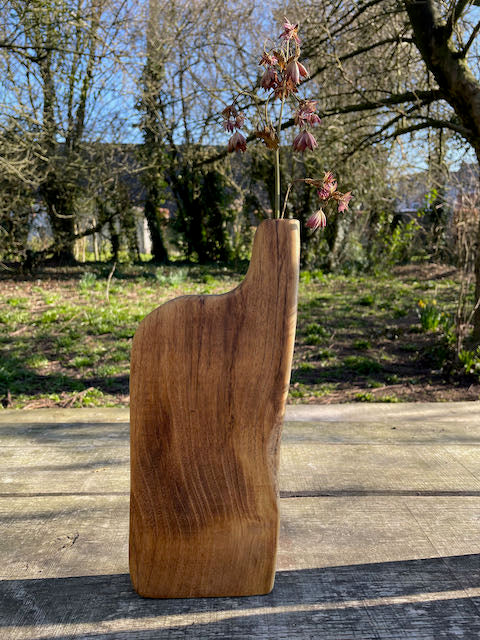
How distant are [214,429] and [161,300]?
639 centimetres

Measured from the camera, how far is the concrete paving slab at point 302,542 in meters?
1.34

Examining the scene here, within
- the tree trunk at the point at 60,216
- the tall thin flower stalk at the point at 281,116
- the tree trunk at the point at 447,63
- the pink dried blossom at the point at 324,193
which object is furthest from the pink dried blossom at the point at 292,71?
the tree trunk at the point at 60,216

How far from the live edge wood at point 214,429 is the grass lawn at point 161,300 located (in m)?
2.81

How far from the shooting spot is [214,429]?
1.49 metres

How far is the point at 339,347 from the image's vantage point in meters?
5.71

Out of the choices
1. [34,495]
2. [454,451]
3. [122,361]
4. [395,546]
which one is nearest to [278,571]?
[395,546]

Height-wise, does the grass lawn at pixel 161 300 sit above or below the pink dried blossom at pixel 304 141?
below

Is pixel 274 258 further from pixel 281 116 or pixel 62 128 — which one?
pixel 62 128

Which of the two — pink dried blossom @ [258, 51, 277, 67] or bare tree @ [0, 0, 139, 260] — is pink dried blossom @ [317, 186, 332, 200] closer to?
pink dried blossom @ [258, 51, 277, 67]

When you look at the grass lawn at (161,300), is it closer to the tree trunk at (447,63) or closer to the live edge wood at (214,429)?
the tree trunk at (447,63)

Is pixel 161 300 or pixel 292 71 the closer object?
pixel 292 71

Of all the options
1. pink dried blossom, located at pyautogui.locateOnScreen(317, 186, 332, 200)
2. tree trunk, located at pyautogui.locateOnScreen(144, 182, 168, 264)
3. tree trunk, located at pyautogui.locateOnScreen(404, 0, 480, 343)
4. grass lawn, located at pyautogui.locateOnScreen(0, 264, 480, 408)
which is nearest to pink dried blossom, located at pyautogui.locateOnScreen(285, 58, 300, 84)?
pink dried blossom, located at pyautogui.locateOnScreen(317, 186, 332, 200)

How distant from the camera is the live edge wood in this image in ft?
4.69

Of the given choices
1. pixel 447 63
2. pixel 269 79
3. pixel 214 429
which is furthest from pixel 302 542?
pixel 447 63
